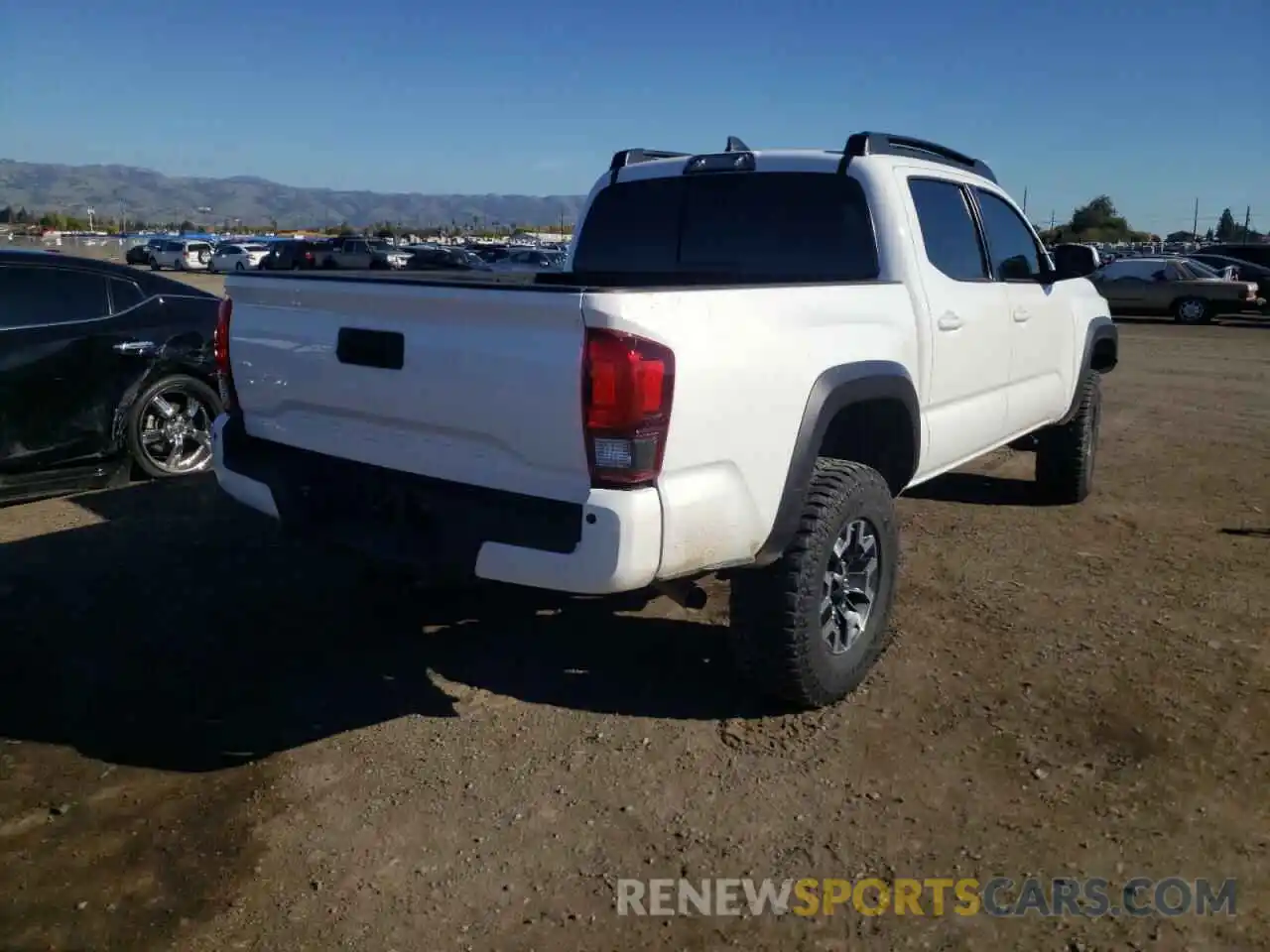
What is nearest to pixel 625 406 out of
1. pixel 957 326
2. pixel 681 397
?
pixel 681 397

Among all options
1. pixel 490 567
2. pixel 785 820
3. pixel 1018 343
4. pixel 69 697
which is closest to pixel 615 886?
pixel 785 820

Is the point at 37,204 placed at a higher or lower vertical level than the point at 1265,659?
higher

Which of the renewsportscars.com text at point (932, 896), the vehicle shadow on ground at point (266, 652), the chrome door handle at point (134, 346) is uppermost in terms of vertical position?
the chrome door handle at point (134, 346)

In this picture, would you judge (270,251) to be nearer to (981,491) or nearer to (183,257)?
(183,257)

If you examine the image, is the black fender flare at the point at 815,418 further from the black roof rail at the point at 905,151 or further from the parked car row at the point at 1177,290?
the parked car row at the point at 1177,290

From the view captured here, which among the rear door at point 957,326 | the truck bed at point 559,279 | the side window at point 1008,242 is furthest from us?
the side window at point 1008,242

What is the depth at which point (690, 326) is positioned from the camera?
119 inches

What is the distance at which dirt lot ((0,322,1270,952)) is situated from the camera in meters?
2.72

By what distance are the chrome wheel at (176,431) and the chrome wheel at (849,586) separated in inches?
172

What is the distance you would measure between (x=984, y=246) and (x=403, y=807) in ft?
12.5

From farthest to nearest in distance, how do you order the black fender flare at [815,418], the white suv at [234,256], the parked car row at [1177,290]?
1. the white suv at [234,256]
2. the parked car row at [1177,290]
3. the black fender flare at [815,418]

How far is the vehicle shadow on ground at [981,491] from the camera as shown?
6926mm

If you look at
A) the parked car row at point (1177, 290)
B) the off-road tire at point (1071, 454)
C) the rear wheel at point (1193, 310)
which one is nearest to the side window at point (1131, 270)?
the parked car row at point (1177, 290)

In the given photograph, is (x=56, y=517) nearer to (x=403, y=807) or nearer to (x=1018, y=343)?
(x=403, y=807)
